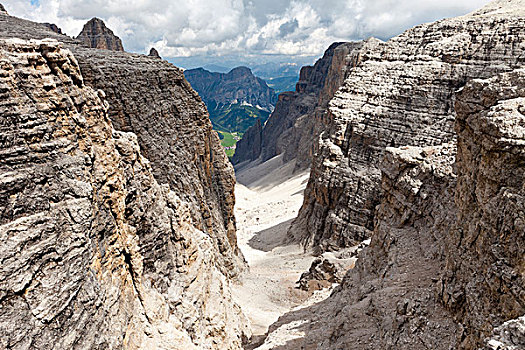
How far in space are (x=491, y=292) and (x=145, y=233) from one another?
442 inches

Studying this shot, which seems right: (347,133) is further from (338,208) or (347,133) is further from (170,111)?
(170,111)

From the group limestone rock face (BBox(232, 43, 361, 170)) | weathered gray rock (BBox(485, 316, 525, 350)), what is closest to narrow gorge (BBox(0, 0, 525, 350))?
weathered gray rock (BBox(485, 316, 525, 350))

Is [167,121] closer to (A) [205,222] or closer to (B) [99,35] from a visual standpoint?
(A) [205,222]

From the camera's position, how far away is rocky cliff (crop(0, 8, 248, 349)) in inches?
278

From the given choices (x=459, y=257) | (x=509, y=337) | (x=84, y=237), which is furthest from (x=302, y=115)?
(x=509, y=337)

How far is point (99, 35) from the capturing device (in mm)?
58156

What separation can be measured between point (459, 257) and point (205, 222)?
61.5 ft

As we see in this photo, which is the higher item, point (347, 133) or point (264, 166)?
point (347, 133)

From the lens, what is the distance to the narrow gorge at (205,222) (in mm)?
7352

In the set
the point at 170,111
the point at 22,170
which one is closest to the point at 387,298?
the point at 22,170

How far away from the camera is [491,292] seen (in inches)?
313

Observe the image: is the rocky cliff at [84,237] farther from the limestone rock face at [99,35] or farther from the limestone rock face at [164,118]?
the limestone rock face at [99,35]

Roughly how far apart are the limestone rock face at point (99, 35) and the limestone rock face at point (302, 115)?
41.7 m

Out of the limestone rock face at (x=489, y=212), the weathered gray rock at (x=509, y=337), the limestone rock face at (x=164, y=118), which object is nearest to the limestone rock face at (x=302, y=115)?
the limestone rock face at (x=164, y=118)
